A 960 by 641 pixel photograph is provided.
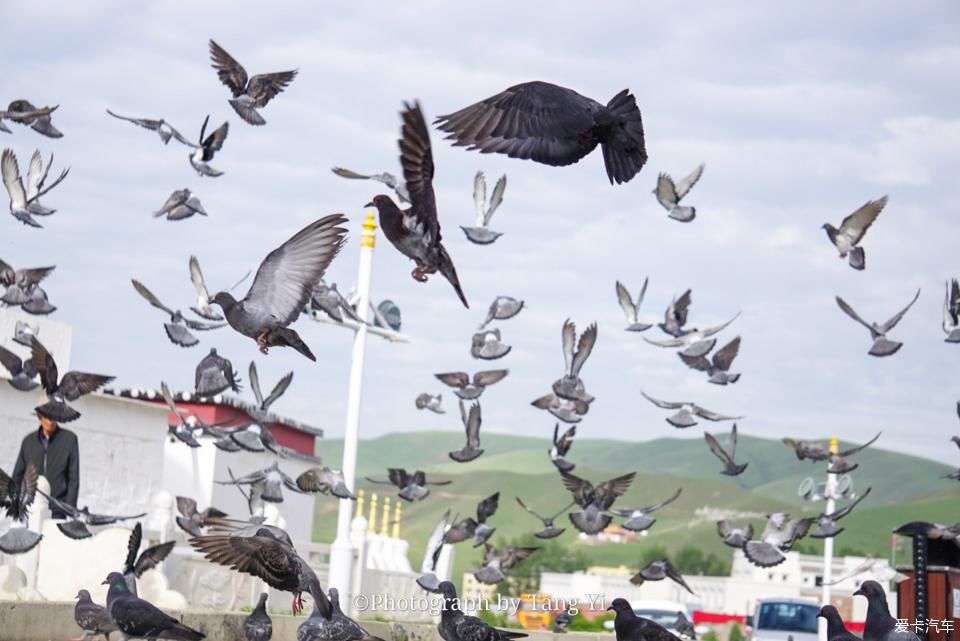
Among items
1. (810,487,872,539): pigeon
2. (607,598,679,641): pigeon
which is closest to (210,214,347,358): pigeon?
(607,598,679,641): pigeon

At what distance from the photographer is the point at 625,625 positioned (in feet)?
35.6

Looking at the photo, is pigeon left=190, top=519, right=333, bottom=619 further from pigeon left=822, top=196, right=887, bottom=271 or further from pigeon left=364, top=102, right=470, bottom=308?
pigeon left=822, top=196, right=887, bottom=271

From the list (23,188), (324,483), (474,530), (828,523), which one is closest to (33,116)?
(23,188)

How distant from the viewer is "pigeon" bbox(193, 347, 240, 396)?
1493 cm

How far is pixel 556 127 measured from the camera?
30.8 feet

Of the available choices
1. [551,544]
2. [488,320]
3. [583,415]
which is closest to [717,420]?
[583,415]

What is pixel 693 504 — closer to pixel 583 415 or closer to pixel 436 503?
pixel 436 503

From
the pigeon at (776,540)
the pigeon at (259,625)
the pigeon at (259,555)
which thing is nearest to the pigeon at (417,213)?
the pigeon at (259,555)

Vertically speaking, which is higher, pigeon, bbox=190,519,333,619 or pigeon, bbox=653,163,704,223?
pigeon, bbox=653,163,704,223

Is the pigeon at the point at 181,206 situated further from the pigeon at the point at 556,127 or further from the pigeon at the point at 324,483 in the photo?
the pigeon at the point at 556,127

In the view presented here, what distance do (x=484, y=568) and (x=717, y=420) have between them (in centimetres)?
350

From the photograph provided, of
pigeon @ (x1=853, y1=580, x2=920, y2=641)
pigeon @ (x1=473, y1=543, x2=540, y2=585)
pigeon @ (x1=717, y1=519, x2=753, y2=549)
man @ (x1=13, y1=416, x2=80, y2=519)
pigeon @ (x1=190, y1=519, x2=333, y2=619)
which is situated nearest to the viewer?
pigeon @ (x1=190, y1=519, x2=333, y2=619)

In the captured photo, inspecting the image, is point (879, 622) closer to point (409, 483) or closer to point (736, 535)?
point (736, 535)

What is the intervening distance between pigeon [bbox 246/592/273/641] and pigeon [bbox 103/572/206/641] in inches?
71.3
